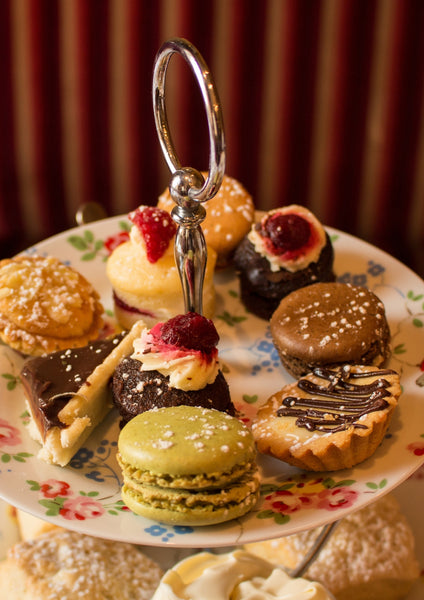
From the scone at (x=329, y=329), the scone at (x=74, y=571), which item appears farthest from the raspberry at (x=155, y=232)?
the scone at (x=74, y=571)

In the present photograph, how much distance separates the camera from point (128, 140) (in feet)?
8.04

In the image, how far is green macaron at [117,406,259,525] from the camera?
1018mm

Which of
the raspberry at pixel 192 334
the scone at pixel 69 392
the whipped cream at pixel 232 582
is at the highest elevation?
the raspberry at pixel 192 334

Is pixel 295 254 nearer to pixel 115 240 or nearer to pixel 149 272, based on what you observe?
pixel 149 272

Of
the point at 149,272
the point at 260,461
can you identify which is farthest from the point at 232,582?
A: the point at 149,272

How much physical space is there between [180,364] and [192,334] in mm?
56

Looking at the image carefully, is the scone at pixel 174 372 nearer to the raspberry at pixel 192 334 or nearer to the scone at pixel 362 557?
the raspberry at pixel 192 334

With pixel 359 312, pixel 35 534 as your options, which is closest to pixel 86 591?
pixel 35 534

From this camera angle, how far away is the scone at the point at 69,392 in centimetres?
118

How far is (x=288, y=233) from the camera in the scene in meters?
1.54

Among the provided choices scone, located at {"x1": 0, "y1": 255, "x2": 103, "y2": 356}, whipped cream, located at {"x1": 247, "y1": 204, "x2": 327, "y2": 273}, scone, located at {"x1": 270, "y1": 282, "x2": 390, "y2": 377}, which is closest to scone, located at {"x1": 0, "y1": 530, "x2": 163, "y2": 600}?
scone, located at {"x1": 0, "y1": 255, "x2": 103, "y2": 356}

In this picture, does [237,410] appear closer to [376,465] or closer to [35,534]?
[376,465]

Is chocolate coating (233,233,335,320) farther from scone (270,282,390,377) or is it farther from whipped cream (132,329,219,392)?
whipped cream (132,329,219,392)

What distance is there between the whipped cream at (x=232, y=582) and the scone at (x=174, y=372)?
0.98 feet
